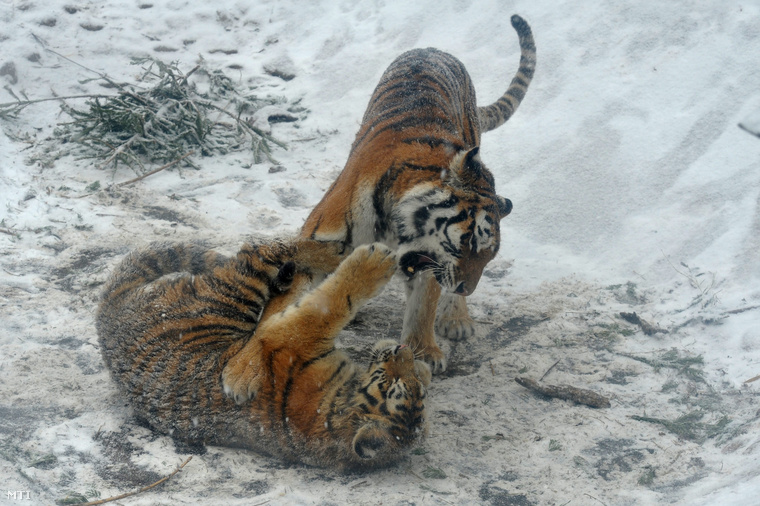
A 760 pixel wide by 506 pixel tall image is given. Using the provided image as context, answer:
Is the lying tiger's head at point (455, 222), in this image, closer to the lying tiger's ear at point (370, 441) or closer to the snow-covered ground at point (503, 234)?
the snow-covered ground at point (503, 234)

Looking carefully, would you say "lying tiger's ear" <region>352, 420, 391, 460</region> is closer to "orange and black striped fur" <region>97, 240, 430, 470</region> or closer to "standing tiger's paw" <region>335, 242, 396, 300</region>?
"orange and black striped fur" <region>97, 240, 430, 470</region>

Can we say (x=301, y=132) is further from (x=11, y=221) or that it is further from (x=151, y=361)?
(x=151, y=361)

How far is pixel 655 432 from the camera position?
3305 millimetres

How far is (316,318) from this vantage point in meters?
3.29

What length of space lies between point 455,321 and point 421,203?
1355 mm

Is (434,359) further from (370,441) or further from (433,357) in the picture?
(370,441)

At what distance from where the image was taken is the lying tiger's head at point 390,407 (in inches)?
111

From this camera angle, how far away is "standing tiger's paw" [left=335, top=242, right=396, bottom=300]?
3.42 metres

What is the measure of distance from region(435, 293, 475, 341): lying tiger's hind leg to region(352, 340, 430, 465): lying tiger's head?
128 cm

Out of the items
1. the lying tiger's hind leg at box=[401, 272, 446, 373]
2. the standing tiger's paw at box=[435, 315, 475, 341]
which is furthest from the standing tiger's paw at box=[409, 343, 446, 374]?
the standing tiger's paw at box=[435, 315, 475, 341]

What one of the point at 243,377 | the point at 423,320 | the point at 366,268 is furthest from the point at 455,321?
the point at 243,377

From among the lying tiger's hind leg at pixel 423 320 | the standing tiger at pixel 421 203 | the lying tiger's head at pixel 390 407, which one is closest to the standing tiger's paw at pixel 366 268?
the standing tiger at pixel 421 203

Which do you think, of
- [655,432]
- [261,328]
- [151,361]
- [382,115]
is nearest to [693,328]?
[655,432]

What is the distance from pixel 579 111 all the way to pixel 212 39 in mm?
4575
